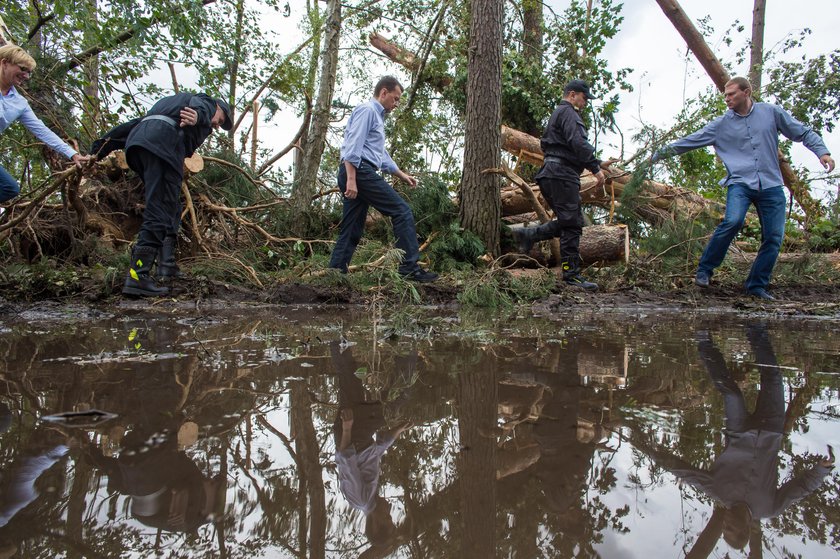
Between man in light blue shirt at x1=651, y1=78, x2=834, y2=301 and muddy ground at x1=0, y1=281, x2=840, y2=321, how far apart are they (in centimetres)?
46

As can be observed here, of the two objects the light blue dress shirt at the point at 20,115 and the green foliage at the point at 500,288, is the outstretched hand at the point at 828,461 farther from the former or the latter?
the light blue dress shirt at the point at 20,115

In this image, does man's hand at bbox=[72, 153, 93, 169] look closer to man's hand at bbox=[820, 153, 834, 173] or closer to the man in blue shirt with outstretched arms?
the man in blue shirt with outstretched arms

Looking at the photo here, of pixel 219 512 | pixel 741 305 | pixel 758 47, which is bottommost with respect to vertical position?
pixel 219 512

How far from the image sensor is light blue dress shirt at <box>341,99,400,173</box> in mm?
4820

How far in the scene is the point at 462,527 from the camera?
1.00 meters

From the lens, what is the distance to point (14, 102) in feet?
13.0

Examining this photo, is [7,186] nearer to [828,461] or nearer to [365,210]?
[365,210]

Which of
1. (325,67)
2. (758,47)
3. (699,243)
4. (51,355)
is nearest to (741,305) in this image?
(699,243)

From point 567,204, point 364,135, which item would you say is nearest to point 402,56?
point 567,204

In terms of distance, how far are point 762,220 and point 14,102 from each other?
636cm

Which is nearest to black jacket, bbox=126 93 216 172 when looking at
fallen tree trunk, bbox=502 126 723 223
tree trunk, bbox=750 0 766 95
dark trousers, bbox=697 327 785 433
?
dark trousers, bbox=697 327 785 433

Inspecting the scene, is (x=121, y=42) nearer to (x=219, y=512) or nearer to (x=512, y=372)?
(x=512, y=372)

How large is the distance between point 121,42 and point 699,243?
301 inches

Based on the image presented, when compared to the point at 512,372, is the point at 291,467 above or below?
below
